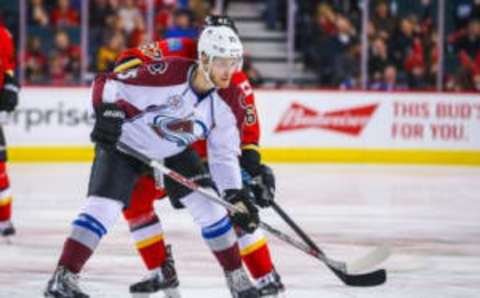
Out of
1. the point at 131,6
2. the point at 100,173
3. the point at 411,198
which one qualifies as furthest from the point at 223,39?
the point at 131,6

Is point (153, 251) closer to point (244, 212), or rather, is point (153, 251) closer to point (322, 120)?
point (244, 212)

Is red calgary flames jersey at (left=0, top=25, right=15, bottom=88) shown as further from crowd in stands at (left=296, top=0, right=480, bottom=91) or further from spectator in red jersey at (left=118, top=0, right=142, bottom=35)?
crowd in stands at (left=296, top=0, right=480, bottom=91)

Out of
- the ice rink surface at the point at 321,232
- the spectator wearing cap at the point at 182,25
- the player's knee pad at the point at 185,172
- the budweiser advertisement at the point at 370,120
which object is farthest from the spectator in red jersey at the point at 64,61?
the player's knee pad at the point at 185,172

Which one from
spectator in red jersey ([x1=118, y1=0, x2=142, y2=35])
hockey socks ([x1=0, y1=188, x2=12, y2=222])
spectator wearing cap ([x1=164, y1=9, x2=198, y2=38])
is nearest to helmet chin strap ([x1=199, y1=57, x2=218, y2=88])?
hockey socks ([x1=0, y1=188, x2=12, y2=222])

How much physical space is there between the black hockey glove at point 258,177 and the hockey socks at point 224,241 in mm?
176

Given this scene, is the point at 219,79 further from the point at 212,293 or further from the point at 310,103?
the point at 310,103

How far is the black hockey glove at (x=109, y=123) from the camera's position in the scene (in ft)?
14.3

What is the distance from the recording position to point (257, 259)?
4.70 m

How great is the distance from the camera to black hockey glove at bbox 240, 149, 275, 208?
15.3ft

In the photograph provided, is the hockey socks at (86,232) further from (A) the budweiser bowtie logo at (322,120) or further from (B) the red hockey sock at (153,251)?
(A) the budweiser bowtie logo at (322,120)

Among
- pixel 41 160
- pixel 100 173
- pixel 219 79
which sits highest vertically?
pixel 219 79

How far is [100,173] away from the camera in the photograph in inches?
177

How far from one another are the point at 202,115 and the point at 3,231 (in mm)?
2427

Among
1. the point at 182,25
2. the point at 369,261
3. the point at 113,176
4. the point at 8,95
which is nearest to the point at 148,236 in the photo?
the point at 113,176
